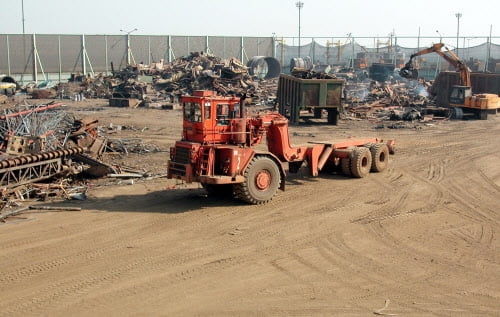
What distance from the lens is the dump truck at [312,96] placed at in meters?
27.4

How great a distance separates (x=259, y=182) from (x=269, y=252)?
3.24 m

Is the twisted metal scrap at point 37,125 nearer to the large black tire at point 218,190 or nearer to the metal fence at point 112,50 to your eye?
the large black tire at point 218,190

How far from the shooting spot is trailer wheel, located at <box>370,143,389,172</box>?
677 inches

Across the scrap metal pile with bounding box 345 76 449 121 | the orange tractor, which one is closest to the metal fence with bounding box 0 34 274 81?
the scrap metal pile with bounding box 345 76 449 121

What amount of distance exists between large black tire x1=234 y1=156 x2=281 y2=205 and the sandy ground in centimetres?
27

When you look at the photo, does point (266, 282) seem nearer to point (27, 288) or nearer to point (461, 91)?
point (27, 288)

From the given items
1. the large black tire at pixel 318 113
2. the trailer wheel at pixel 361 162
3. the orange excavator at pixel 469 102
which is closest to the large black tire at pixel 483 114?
the orange excavator at pixel 469 102

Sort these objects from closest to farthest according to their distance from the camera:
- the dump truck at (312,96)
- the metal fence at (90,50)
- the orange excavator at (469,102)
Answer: the dump truck at (312,96)
the orange excavator at (469,102)
the metal fence at (90,50)

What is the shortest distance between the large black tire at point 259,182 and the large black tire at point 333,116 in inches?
597

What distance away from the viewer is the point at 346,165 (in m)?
16.5

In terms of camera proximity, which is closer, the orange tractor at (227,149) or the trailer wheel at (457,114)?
the orange tractor at (227,149)

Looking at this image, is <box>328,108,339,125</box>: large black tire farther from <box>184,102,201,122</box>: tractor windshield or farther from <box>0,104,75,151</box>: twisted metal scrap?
<box>184,102,201,122</box>: tractor windshield

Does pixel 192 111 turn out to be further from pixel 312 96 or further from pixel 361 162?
pixel 312 96

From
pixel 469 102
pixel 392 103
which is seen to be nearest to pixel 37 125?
pixel 469 102
